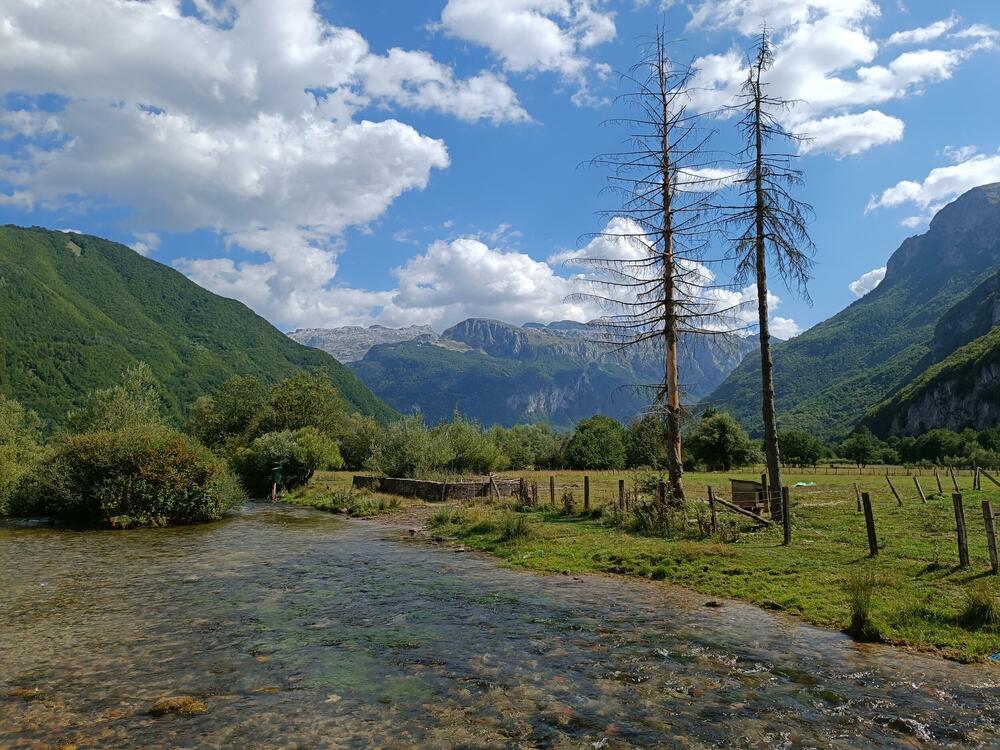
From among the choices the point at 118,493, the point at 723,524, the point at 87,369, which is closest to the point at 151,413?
the point at 118,493

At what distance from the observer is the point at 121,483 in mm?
27609

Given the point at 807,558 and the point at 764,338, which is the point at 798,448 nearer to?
the point at 764,338

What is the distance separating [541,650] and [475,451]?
48696 mm

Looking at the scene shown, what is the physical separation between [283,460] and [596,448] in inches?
1925

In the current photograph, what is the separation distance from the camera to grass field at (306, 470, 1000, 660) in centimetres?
1016

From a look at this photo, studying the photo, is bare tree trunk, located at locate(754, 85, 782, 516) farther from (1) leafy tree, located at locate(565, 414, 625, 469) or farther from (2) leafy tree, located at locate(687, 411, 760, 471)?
(1) leafy tree, located at locate(565, 414, 625, 469)

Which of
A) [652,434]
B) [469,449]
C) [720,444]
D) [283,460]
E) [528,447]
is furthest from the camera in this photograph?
[528,447]

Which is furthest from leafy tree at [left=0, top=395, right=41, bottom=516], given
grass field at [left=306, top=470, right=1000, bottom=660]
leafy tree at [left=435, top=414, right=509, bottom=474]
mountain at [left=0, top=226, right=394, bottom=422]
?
mountain at [left=0, top=226, right=394, bottom=422]

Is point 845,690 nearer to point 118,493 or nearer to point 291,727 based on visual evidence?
point 291,727

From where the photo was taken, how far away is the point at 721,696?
7.61m

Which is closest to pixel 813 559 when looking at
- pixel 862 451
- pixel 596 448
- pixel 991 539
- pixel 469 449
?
pixel 991 539

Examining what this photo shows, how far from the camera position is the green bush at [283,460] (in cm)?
4846

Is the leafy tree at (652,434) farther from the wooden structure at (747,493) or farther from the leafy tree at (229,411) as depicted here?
the leafy tree at (229,411)

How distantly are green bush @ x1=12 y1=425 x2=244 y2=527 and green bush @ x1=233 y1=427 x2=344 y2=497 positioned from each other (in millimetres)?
18051
